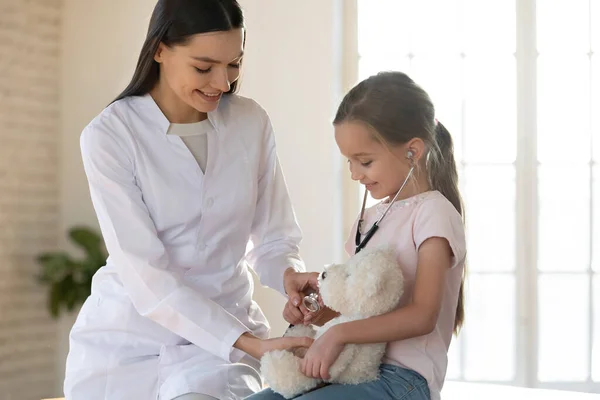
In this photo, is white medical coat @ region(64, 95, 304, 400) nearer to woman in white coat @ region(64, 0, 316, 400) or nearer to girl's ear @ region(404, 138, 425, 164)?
woman in white coat @ region(64, 0, 316, 400)

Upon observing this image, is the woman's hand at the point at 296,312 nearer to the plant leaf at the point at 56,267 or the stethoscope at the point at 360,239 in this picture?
the stethoscope at the point at 360,239

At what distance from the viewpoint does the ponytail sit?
181cm

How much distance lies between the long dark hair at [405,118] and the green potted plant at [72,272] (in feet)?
9.57

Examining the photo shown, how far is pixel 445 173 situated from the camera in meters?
1.83

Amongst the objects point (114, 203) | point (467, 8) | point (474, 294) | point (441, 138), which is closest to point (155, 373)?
point (114, 203)

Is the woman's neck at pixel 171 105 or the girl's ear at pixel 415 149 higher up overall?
the woman's neck at pixel 171 105

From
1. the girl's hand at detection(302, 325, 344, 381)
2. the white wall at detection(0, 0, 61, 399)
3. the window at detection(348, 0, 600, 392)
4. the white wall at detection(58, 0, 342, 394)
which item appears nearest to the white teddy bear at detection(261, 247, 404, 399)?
the girl's hand at detection(302, 325, 344, 381)

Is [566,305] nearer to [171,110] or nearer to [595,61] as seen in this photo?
[595,61]

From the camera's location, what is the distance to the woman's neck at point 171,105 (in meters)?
2.03

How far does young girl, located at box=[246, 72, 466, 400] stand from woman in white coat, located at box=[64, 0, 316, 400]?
19 cm

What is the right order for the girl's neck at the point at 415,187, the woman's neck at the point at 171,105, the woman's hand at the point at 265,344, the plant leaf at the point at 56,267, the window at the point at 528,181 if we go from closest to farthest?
the woman's hand at the point at 265,344 → the girl's neck at the point at 415,187 → the woman's neck at the point at 171,105 → the window at the point at 528,181 → the plant leaf at the point at 56,267

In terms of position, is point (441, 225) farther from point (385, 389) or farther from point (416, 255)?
point (385, 389)

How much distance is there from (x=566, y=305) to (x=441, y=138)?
2.65 m

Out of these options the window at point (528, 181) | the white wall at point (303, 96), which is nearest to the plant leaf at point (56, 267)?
the white wall at point (303, 96)
